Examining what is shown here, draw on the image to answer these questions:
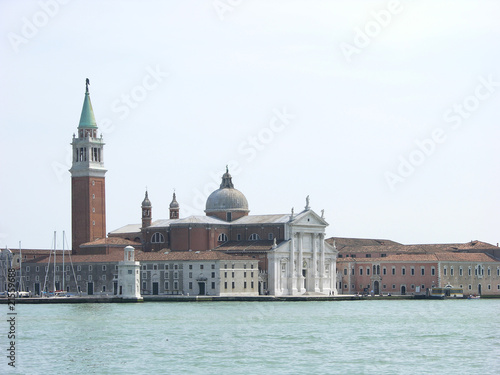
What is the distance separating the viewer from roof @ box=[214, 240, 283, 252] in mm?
78875

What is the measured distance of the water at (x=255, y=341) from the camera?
34.3m

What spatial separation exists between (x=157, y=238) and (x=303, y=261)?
1077 cm

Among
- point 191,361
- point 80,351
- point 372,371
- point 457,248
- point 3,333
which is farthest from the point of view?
point 457,248

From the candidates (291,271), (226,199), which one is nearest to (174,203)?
(226,199)

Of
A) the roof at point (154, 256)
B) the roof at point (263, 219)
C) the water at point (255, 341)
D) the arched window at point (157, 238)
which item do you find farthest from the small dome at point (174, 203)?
the water at point (255, 341)

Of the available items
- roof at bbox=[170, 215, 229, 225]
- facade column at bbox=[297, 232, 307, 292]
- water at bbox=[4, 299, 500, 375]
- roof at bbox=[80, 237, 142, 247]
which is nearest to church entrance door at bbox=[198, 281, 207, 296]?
roof at bbox=[170, 215, 229, 225]

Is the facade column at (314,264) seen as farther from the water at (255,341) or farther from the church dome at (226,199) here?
the water at (255,341)

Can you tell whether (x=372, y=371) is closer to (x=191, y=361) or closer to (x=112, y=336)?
(x=191, y=361)

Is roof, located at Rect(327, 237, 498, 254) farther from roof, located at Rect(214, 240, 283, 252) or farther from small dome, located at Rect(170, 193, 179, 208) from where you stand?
small dome, located at Rect(170, 193, 179, 208)

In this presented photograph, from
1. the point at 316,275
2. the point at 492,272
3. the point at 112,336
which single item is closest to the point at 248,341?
the point at 112,336

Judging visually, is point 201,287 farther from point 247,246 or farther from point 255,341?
point 255,341

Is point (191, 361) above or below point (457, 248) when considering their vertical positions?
below

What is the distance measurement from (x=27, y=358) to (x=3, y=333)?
8426 mm

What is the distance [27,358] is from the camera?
3662cm
